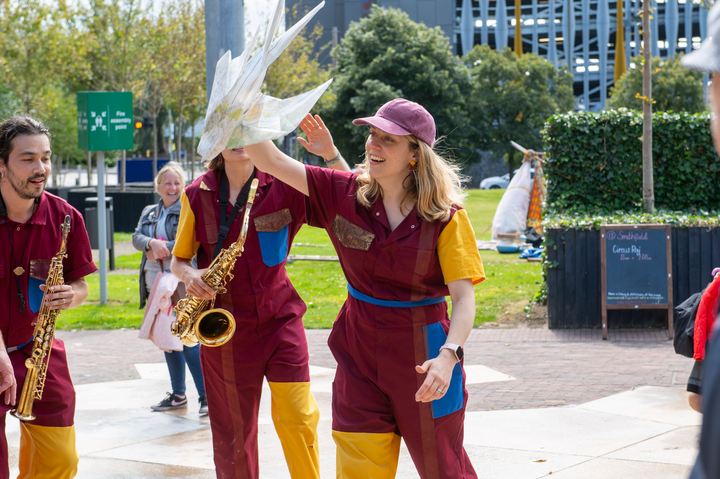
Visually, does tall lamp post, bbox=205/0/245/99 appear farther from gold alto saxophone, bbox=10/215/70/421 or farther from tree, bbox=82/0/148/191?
tree, bbox=82/0/148/191

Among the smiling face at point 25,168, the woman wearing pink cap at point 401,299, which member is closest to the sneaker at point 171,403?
the smiling face at point 25,168

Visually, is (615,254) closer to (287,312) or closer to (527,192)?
(287,312)

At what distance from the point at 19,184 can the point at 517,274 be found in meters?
10.3

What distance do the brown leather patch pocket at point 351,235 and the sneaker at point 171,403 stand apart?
336 cm

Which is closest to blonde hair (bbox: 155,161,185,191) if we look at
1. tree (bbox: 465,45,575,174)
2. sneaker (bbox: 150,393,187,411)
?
sneaker (bbox: 150,393,187,411)

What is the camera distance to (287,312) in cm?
392

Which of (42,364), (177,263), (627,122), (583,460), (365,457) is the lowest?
(583,460)

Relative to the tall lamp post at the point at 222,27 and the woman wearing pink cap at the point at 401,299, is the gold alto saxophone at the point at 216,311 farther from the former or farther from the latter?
the tall lamp post at the point at 222,27

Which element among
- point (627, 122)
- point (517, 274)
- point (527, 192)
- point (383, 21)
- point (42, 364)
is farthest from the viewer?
point (383, 21)

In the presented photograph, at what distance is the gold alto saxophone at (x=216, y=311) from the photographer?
368 centimetres

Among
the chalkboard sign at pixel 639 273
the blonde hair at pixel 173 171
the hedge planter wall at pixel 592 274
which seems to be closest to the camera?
the blonde hair at pixel 173 171

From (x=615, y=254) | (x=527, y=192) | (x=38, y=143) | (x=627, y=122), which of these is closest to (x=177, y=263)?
(x=38, y=143)

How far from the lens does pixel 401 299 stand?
314cm

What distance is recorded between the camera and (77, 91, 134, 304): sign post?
10.8 m
